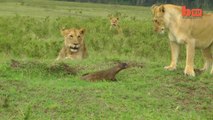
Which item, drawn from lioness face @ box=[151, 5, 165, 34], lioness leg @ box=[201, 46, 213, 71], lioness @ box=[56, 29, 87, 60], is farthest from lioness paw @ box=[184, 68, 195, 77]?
lioness @ box=[56, 29, 87, 60]

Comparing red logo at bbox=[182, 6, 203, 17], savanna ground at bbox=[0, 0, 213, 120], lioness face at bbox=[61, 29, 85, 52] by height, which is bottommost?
savanna ground at bbox=[0, 0, 213, 120]

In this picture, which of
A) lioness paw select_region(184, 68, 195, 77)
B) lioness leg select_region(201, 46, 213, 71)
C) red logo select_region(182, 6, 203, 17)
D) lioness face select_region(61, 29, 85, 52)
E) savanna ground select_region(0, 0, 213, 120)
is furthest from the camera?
lioness face select_region(61, 29, 85, 52)

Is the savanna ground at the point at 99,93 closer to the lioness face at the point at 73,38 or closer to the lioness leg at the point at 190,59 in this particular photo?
the lioness leg at the point at 190,59

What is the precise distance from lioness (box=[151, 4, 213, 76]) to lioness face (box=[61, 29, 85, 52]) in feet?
6.76

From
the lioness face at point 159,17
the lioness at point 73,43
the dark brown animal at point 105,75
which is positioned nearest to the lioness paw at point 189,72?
the lioness face at point 159,17

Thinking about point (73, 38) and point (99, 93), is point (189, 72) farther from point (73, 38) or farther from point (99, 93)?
point (73, 38)

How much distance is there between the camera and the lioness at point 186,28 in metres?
6.70

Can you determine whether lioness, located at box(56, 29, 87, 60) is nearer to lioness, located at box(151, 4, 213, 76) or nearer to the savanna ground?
the savanna ground

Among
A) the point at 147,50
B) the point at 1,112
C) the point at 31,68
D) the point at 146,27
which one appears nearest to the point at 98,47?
the point at 147,50

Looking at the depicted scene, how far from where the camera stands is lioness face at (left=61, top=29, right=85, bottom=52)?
861cm

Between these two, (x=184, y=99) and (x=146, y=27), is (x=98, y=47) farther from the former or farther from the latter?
(x=184, y=99)

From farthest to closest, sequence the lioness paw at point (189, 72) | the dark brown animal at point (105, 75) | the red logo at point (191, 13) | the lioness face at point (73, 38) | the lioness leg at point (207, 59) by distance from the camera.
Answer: the lioness face at point (73, 38), the lioness leg at point (207, 59), the red logo at point (191, 13), the lioness paw at point (189, 72), the dark brown animal at point (105, 75)

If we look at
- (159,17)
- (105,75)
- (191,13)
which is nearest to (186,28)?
(191,13)

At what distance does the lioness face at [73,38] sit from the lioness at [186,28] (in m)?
2.06
